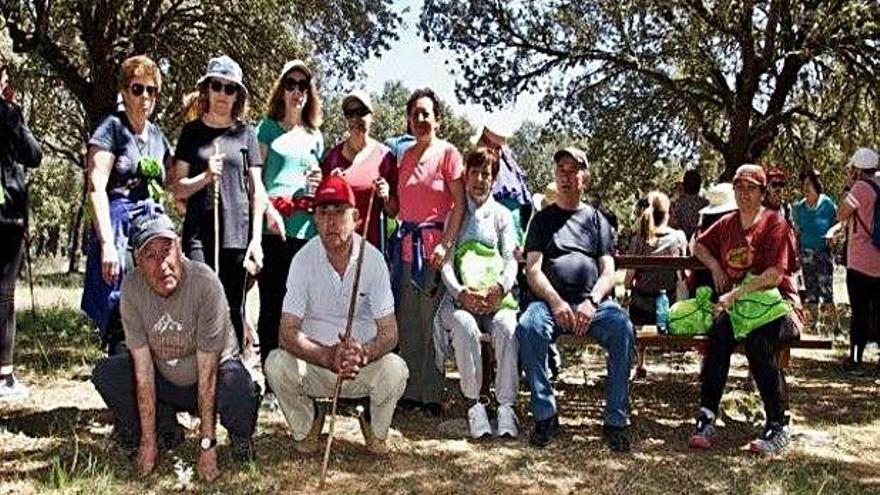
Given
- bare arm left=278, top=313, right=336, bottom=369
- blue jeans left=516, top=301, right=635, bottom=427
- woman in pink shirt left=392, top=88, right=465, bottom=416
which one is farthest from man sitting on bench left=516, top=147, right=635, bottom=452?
bare arm left=278, top=313, right=336, bottom=369

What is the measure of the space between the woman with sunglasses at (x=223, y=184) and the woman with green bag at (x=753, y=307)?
273 cm

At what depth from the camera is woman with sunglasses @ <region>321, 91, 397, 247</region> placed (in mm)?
5695

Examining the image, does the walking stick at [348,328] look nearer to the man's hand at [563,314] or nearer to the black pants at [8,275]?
the man's hand at [563,314]

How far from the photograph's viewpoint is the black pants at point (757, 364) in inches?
214

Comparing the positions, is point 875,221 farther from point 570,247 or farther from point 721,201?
point 570,247

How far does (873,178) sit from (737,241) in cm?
317

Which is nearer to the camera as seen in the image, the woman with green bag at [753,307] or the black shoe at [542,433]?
the black shoe at [542,433]

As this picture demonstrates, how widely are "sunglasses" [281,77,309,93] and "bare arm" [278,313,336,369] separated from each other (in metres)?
1.63

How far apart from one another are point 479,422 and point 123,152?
250cm

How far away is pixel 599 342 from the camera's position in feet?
18.0

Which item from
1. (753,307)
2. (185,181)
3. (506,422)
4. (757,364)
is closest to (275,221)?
(185,181)

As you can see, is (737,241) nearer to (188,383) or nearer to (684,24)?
(188,383)

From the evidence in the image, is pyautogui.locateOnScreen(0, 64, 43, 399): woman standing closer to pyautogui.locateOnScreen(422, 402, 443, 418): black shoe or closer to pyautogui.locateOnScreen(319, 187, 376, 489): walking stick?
pyautogui.locateOnScreen(319, 187, 376, 489): walking stick

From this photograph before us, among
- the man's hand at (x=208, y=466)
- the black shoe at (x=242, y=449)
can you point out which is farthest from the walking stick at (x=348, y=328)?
the man's hand at (x=208, y=466)
